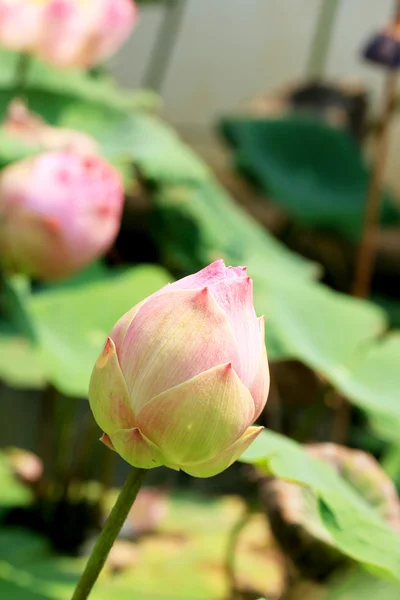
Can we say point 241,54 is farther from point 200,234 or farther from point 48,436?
point 48,436

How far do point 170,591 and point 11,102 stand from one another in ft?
1.71

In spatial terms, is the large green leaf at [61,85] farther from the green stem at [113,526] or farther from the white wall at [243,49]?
the white wall at [243,49]

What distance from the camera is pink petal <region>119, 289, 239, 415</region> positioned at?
9.8 inches

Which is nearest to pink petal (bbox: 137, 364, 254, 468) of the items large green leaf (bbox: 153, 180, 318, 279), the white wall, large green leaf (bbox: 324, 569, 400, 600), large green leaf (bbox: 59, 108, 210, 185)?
large green leaf (bbox: 324, 569, 400, 600)

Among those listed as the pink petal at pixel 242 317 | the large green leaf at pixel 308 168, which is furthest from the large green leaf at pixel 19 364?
the large green leaf at pixel 308 168

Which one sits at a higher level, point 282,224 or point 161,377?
point 161,377

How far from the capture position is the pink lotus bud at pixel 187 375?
0.82 feet

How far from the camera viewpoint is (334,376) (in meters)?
0.62

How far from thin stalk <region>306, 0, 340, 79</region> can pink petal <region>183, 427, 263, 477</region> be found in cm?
241

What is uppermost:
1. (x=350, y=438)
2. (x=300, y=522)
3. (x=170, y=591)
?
(x=300, y=522)

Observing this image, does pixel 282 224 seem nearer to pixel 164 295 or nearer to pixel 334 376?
pixel 334 376

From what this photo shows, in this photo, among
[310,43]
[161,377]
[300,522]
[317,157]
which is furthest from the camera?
[310,43]

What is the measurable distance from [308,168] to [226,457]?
185cm

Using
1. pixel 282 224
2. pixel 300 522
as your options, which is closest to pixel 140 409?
pixel 300 522
